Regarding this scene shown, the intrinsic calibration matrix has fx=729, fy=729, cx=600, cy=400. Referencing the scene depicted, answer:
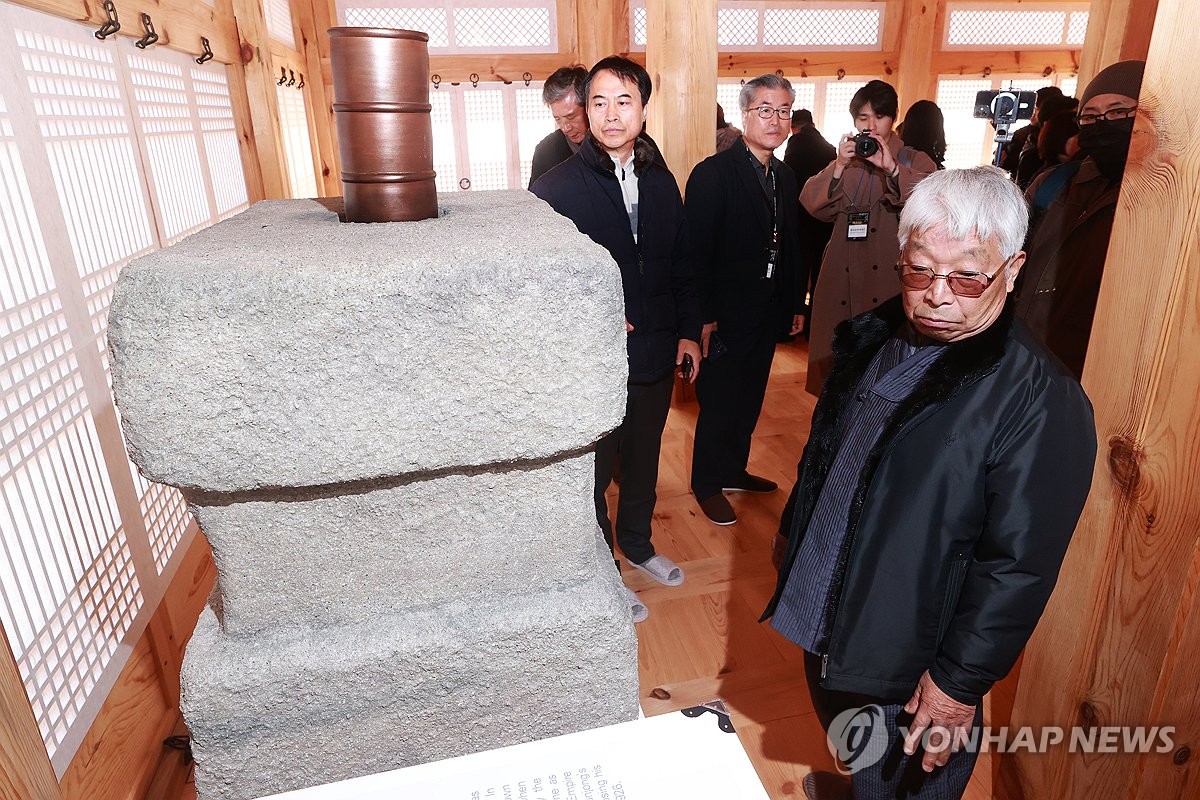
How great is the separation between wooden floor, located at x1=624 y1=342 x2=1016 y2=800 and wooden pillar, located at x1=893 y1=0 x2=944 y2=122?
13.0 feet

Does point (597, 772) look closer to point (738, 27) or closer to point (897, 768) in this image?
point (897, 768)

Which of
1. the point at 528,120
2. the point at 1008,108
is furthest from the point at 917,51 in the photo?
the point at 528,120

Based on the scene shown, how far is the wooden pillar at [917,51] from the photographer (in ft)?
18.9

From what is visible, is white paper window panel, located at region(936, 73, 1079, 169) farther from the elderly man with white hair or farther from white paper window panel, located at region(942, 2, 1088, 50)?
the elderly man with white hair

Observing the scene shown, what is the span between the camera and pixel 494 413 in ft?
2.83

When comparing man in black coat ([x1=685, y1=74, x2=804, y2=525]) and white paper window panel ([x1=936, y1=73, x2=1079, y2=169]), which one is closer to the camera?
man in black coat ([x1=685, y1=74, x2=804, y2=525])

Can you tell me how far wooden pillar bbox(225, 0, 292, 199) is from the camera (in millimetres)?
2854

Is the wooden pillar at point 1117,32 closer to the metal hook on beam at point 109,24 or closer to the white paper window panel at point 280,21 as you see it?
the white paper window panel at point 280,21

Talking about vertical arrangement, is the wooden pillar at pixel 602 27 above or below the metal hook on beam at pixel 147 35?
above

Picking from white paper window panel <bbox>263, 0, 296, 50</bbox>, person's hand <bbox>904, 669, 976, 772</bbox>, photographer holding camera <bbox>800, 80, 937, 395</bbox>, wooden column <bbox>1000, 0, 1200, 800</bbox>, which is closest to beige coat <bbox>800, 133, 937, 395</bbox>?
photographer holding camera <bbox>800, 80, 937, 395</bbox>

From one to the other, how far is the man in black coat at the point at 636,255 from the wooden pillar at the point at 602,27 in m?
3.29

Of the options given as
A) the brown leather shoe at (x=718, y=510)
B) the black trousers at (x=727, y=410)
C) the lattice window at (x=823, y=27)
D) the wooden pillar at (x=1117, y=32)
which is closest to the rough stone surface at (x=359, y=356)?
the black trousers at (x=727, y=410)

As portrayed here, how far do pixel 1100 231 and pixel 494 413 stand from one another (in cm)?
212

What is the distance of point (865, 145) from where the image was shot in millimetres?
2854
